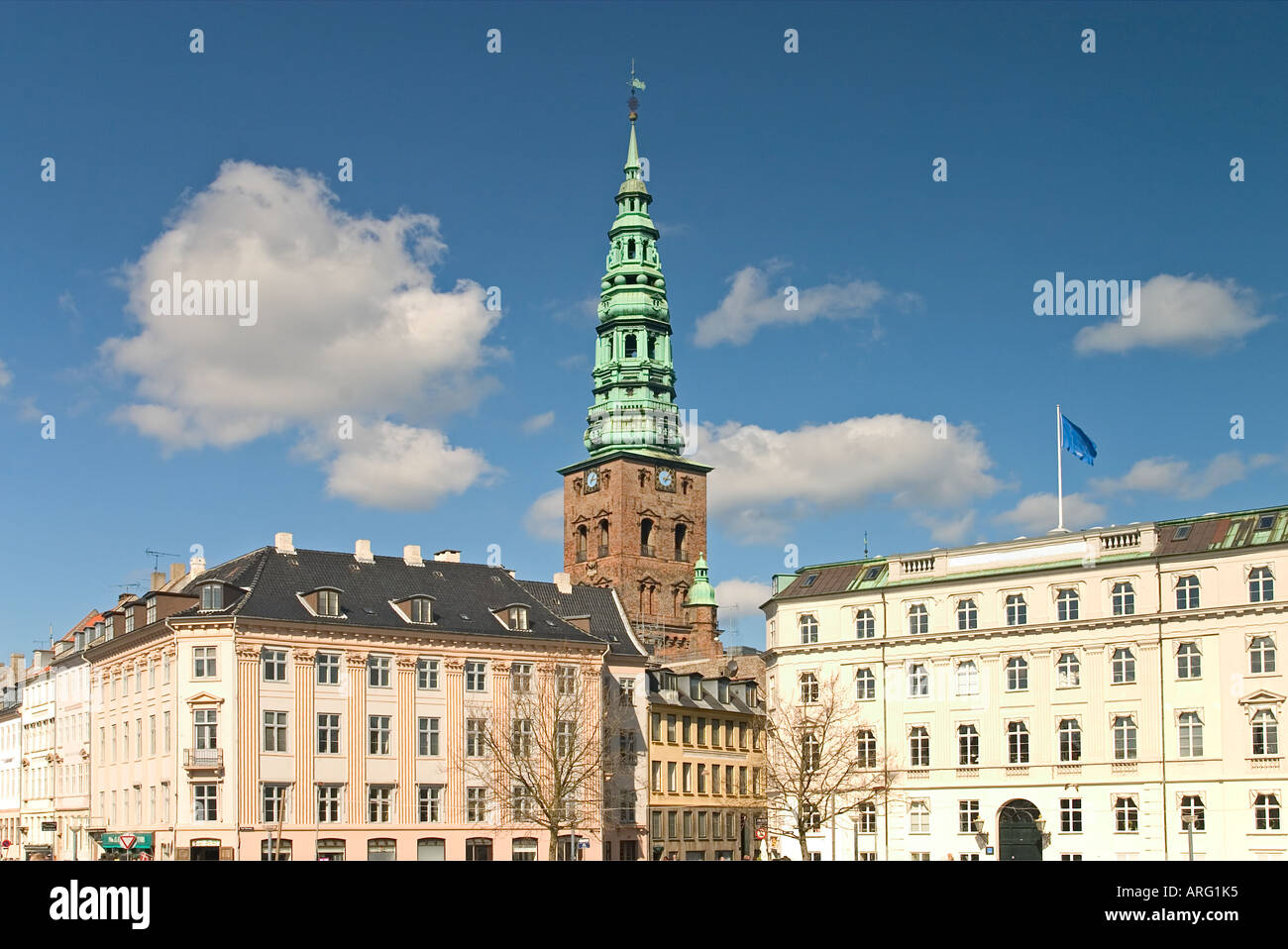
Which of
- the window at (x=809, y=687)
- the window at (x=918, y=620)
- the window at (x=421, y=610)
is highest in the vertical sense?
the window at (x=421, y=610)

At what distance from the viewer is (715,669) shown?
4513 inches

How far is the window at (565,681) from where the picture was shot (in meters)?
89.6

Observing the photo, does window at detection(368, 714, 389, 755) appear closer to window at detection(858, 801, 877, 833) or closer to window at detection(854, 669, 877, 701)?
window at detection(854, 669, 877, 701)

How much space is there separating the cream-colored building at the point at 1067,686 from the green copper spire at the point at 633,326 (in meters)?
60.8

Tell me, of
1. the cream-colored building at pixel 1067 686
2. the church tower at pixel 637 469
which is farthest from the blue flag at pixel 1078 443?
the church tower at pixel 637 469

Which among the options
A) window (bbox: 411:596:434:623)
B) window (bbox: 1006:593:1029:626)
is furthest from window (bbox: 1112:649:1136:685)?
window (bbox: 411:596:434:623)

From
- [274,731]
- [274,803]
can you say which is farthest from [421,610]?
[274,803]

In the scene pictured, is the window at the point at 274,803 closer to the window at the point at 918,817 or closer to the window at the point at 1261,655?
the window at the point at 918,817

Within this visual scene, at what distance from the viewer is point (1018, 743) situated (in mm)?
83688

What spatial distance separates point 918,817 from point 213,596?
1529 inches

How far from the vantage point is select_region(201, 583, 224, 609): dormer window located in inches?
3223

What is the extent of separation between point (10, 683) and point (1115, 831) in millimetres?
99025
